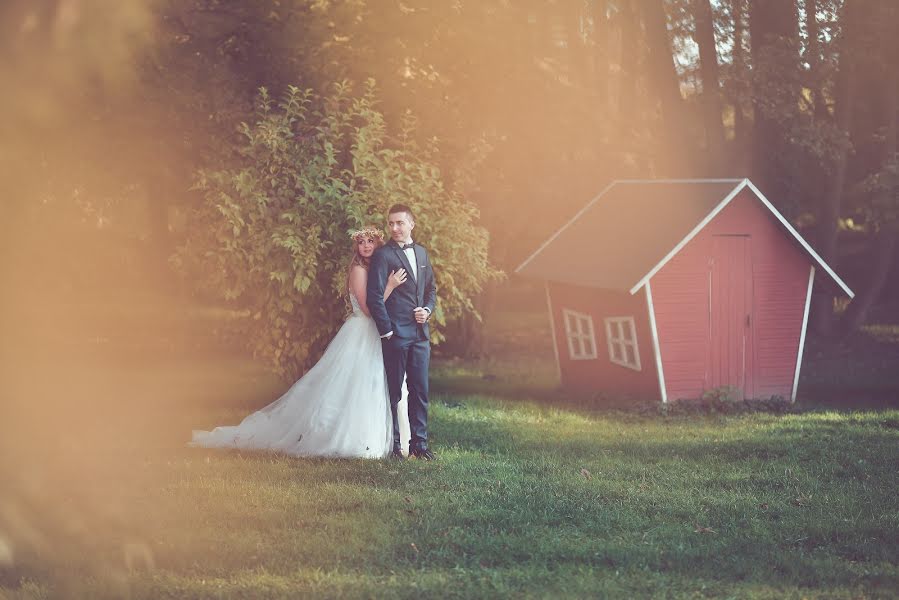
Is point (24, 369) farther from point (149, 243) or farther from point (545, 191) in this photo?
point (149, 243)

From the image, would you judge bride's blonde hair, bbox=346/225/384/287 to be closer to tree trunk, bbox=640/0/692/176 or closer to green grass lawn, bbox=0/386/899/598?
green grass lawn, bbox=0/386/899/598

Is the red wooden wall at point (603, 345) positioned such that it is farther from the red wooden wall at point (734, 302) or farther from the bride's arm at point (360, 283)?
the bride's arm at point (360, 283)

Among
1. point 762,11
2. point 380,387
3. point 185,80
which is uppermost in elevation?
point 762,11

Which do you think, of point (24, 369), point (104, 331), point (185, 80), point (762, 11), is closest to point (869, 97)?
point (762, 11)

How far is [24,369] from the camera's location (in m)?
2.81

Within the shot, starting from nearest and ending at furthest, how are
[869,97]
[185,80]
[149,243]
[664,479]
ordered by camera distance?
[664,479] < [185,80] < [869,97] < [149,243]

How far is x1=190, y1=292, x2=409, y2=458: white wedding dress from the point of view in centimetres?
1046

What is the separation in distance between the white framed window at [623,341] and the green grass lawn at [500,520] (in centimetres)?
343

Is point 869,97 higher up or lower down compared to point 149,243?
higher up

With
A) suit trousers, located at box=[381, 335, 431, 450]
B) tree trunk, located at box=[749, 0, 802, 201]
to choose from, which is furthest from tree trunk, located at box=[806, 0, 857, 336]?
suit trousers, located at box=[381, 335, 431, 450]

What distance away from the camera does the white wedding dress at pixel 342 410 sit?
10461 mm

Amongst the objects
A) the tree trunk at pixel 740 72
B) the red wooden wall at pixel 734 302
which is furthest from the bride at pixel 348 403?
the tree trunk at pixel 740 72

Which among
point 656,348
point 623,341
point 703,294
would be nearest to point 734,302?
point 703,294

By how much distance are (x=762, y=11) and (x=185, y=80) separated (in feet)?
48.9
